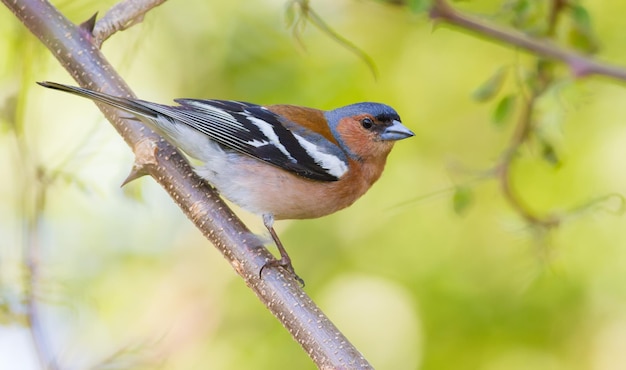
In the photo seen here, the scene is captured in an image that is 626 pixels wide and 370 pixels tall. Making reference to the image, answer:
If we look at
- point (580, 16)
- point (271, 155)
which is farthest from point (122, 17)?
point (580, 16)

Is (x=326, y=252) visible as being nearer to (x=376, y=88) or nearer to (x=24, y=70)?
(x=376, y=88)

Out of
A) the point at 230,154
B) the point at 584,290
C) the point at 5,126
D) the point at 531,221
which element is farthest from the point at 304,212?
the point at 584,290

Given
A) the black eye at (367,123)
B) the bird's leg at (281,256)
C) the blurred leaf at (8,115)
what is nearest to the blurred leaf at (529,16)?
the black eye at (367,123)

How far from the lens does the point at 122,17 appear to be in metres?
3.37

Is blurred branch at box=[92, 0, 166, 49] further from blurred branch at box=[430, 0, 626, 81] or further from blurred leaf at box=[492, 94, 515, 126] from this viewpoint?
blurred leaf at box=[492, 94, 515, 126]

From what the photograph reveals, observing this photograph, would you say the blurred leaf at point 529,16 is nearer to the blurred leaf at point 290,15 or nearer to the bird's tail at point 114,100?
the blurred leaf at point 290,15

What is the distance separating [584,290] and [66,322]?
10.7ft

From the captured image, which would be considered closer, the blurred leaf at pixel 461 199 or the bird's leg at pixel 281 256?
the bird's leg at pixel 281 256

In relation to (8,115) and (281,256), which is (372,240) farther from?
→ (8,115)

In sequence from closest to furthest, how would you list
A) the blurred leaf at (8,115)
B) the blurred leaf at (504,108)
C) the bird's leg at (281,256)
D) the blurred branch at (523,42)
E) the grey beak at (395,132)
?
the bird's leg at (281,256) → the blurred branch at (523,42) → the blurred leaf at (8,115) → the blurred leaf at (504,108) → the grey beak at (395,132)

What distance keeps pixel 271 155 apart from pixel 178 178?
0.92m

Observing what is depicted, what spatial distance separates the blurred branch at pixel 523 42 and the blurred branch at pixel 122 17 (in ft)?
3.87

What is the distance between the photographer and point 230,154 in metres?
4.24

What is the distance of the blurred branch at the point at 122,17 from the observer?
11.0 feet
